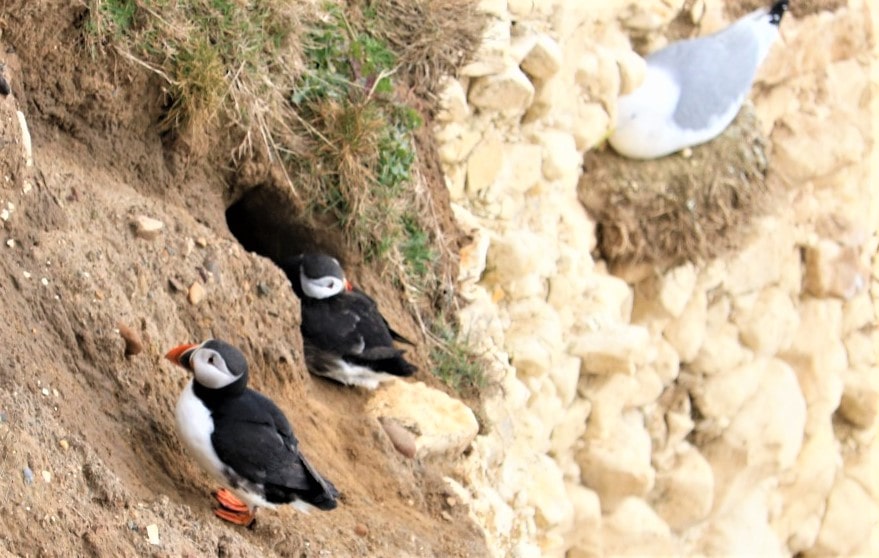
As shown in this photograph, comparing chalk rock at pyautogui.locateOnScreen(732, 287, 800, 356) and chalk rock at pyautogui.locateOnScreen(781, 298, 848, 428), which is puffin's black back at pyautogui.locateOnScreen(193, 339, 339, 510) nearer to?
chalk rock at pyautogui.locateOnScreen(732, 287, 800, 356)

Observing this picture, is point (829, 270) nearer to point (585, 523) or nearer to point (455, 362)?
point (585, 523)

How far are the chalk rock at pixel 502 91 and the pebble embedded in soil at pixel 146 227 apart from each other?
245 centimetres

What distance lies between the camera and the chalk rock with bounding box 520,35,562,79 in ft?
21.6

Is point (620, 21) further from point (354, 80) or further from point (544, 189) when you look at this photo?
point (354, 80)

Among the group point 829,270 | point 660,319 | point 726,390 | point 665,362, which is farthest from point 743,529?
point 829,270

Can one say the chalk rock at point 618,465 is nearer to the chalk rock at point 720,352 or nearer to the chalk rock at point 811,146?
the chalk rock at point 720,352

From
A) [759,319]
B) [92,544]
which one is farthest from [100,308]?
[759,319]

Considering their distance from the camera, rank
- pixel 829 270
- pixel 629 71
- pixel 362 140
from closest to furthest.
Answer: pixel 362 140 → pixel 629 71 → pixel 829 270

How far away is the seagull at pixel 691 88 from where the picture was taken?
7.61 meters

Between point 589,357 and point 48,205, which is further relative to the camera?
point 589,357

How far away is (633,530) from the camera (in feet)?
26.0

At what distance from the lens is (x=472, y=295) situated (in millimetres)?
6305

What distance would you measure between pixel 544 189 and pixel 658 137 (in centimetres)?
105

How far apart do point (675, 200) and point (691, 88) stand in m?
0.67
